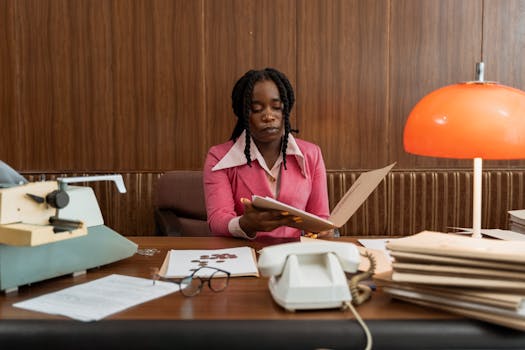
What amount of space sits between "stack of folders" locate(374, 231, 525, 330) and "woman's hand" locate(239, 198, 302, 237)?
0.63 m

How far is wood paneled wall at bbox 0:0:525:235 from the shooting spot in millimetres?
3539

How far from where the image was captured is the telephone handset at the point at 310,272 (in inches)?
44.3

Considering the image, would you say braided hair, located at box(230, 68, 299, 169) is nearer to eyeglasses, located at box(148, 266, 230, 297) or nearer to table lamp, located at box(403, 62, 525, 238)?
table lamp, located at box(403, 62, 525, 238)

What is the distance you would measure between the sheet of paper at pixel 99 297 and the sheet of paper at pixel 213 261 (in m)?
0.11

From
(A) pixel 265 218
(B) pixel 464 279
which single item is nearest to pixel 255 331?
(B) pixel 464 279

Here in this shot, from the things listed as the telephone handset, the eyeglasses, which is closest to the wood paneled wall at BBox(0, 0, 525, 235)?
the eyeglasses

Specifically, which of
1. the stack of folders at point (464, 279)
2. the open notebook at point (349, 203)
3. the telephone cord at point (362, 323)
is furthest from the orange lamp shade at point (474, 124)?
the telephone cord at point (362, 323)

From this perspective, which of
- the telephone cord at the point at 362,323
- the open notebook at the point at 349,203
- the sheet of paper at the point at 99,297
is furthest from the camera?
the open notebook at the point at 349,203

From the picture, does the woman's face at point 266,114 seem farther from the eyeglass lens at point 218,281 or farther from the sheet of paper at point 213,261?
the eyeglass lens at point 218,281

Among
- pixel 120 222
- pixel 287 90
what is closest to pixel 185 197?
pixel 120 222

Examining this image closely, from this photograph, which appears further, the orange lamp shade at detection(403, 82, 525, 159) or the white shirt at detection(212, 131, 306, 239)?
the white shirt at detection(212, 131, 306, 239)

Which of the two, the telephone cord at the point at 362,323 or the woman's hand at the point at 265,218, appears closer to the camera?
the telephone cord at the point at 362,323

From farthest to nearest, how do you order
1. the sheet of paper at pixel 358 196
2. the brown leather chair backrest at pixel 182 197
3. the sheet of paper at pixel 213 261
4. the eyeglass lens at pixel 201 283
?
the brown leather chair backrest at pixel 182 197 < the sheet of paper at pixel 358 196 < the sheet of paper at pixel 213 261 < the eyeglass lens at pixel 201 283

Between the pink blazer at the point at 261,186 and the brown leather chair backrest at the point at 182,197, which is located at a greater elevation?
the pink blazer at the point at 261,186
